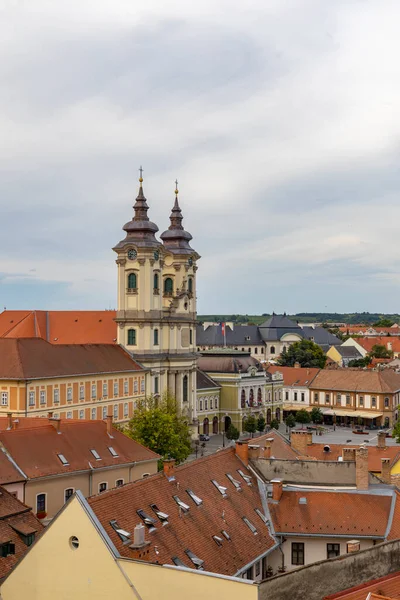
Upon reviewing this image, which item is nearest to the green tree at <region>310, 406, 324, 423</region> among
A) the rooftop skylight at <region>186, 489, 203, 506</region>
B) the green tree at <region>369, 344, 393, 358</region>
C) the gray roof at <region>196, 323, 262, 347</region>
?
the gray roof at <region>196, 323, 262, 347</region>

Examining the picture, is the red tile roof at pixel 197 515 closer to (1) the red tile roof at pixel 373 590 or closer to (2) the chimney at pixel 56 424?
(1) the red tile roof at pixel 373 590

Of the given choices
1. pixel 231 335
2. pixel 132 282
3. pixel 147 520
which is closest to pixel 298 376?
pixel 132 282

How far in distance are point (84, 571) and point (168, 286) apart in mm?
71028

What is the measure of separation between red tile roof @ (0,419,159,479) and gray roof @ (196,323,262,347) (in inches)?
4574

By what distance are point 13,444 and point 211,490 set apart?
1323 centimetres

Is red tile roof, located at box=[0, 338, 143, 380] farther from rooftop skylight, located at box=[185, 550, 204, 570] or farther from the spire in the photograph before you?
rooftop skylight, located at box=[185, 550, 204, 570]

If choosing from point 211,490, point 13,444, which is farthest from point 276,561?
point 13,444

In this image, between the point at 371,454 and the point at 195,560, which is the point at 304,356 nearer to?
the point at 371,454

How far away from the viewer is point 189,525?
1262 inches

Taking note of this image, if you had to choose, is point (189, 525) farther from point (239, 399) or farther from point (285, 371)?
point (285, 371)

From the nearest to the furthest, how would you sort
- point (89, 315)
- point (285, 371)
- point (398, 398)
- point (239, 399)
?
point (89, 315)
point (239, 399)
point (398, 398)
point (285, 371)

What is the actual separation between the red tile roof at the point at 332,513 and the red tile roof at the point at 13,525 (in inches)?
437

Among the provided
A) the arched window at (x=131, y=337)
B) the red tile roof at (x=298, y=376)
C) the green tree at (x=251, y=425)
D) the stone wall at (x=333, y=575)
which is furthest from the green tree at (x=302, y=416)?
the stone wall at (x=333, y=575)

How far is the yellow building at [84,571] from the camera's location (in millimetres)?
24734
